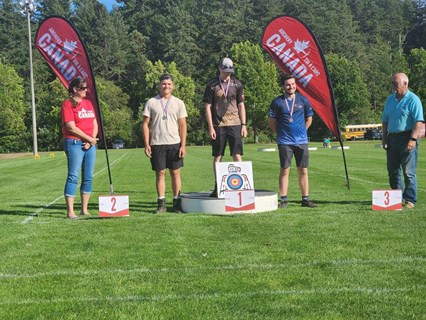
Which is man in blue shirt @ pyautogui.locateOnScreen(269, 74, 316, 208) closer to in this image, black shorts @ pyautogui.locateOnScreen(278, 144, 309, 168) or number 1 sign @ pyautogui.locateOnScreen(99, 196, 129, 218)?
black shorts @ pyautogui.locateOnScreen(278, 144, 309, 168)

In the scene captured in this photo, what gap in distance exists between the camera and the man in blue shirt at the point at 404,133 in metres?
8.43

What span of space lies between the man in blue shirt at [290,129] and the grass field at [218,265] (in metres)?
0.65

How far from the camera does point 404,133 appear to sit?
28.2 ft

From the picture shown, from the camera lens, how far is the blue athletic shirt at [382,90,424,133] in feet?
27.7

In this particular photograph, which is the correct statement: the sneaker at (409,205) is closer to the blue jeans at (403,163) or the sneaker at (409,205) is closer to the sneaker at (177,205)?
the blue jeans at (403,163)

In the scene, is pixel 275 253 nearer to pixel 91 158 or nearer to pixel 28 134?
pixel 91 158

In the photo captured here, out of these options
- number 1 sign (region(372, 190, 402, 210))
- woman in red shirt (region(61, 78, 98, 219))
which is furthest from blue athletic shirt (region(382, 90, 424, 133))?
woman in red shirt (region(61, 78, 98, 219))

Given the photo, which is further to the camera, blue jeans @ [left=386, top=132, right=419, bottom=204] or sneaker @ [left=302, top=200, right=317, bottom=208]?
sneaker @ [left=302, top=200, right=317, bottom=208]

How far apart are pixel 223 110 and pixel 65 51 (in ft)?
10.5

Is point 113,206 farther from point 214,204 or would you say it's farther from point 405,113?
point 405,113

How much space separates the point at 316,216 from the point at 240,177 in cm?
129

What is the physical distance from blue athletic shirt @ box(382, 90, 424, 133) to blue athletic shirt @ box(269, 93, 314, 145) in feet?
4.04

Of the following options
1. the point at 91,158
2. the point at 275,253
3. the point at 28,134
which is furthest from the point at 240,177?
the point at 28,134

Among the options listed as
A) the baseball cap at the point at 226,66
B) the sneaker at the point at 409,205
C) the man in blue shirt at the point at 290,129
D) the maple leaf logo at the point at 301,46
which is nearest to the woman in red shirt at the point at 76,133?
the baseball cap at the point at 226,66
